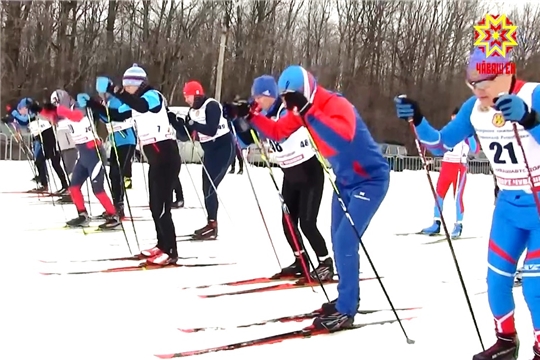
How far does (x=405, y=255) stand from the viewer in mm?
6559

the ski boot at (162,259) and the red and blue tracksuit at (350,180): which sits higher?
the red and blue tracksuit at (350,180)

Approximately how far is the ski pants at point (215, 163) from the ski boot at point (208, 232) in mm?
80

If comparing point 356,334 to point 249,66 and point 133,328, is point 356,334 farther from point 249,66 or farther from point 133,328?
point 249,66

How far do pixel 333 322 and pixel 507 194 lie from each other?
129 cm

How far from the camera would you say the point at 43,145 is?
1033cm

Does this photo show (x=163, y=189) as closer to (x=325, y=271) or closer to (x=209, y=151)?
(x=325, y=271)

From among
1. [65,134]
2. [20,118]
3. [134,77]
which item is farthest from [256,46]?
[134,77]

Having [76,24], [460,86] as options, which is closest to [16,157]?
[76,24]

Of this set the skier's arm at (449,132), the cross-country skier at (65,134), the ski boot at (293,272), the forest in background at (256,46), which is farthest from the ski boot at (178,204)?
the forest in background at (256,46)

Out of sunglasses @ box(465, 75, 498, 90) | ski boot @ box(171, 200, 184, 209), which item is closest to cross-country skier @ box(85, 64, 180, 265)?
sunglasses @ box(465, 75, 498, 90)

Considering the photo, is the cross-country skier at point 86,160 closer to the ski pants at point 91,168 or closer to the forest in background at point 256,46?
the ski pants at point 91,168

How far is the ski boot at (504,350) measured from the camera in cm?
305

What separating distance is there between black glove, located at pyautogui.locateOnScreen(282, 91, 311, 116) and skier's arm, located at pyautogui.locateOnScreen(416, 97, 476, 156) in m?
0.63

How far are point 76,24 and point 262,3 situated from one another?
9.45 metres
